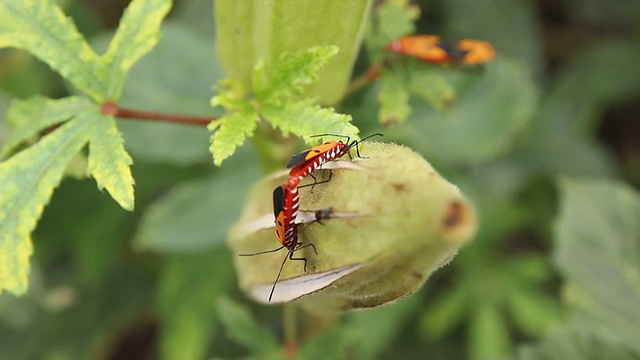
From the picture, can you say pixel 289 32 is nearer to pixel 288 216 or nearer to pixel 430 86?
pixel 288 216

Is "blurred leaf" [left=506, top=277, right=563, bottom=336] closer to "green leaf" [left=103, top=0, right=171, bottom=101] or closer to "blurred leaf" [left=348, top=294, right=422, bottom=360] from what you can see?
"blurred leaf" [left=348, top=294, right=422, bottom=360]

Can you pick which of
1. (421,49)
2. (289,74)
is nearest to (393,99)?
(421,49)

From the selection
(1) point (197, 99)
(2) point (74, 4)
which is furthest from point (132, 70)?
(2) point (74, 4)

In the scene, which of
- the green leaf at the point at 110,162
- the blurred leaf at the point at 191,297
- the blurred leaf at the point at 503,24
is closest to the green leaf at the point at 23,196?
the green leaf at the point at 110,162

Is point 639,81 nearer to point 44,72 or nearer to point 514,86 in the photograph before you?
point 514,86

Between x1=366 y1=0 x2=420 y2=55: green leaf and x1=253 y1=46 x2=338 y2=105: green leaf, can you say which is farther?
x1=366 y1=0 x2=420 y2=55: green leaf

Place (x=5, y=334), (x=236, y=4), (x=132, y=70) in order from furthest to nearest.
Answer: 1. (x=5, y=334)
2. (x=132, y=70)
3. (x=236, y=4)

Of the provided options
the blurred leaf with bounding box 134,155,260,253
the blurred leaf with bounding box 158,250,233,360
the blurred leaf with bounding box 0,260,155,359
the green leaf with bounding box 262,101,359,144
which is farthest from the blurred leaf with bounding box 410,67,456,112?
the blurred leaf with bounding box 0,260,155,359
